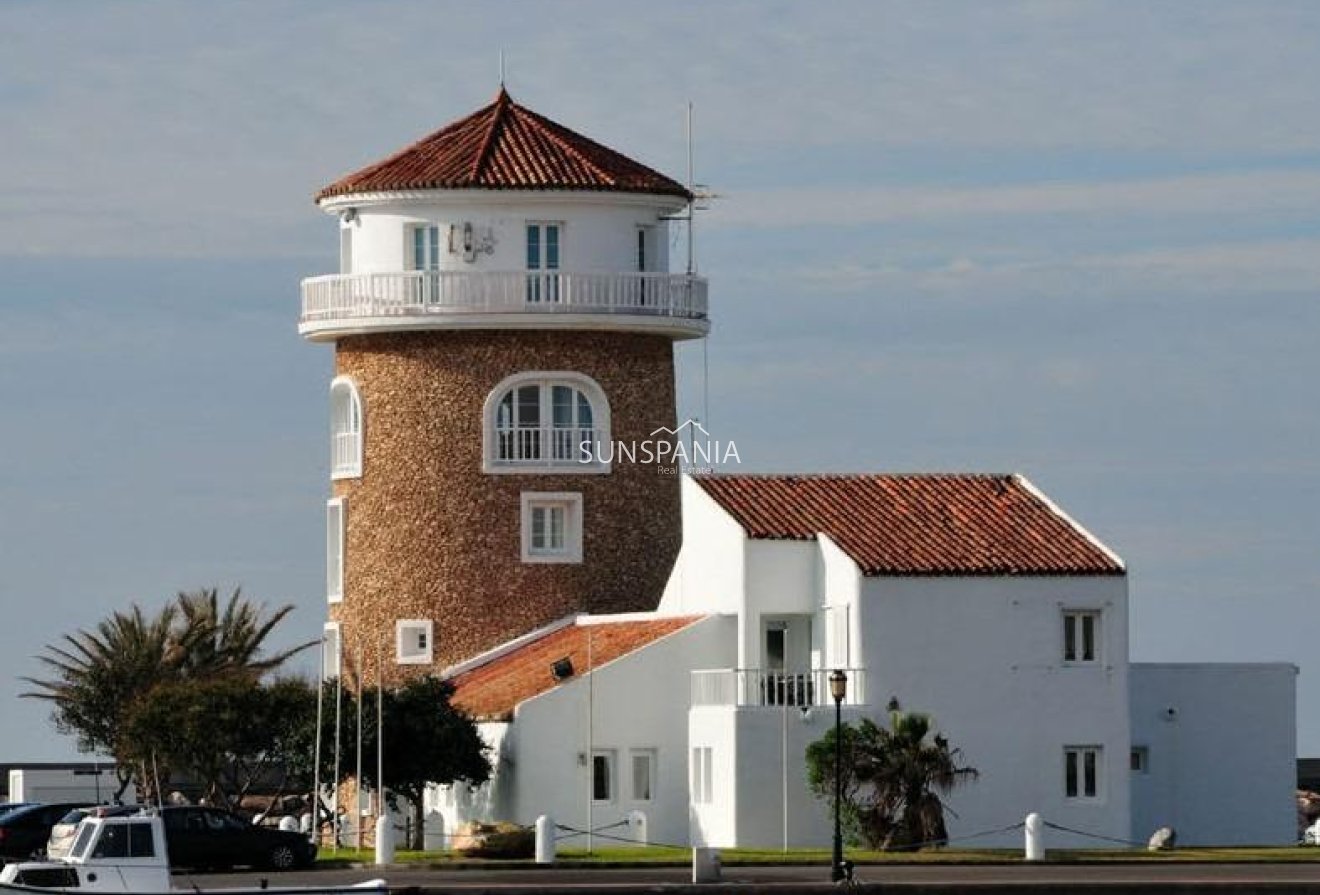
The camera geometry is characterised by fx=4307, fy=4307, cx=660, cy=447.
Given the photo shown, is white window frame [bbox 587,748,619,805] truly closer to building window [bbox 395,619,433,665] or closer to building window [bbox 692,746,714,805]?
building window [bbox 692,746,714,805]

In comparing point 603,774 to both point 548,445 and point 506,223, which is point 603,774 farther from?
point 506,223

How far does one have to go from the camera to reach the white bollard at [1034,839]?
2589 inches

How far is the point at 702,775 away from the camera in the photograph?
7162 cm

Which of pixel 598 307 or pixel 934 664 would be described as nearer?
pixel 934 664

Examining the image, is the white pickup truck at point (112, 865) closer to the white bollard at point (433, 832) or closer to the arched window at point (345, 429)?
the white bollard at point (433, 832)

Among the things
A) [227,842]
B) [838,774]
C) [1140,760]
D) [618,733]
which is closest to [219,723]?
[618,733]

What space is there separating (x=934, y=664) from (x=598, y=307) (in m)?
12.1

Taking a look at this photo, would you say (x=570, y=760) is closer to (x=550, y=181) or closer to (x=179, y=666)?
(x=550, y=181)

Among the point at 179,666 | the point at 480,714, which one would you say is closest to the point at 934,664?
the point at 480,714

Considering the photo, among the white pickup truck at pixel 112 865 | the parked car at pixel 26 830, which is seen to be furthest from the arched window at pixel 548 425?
the white pickup truck at pixel 112 865

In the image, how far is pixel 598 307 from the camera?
79.2 metres

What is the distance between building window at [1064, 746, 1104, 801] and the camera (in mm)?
71000

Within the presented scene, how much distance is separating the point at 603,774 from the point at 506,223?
37.1 ft

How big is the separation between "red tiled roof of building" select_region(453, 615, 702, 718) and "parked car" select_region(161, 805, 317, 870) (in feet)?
27.4
